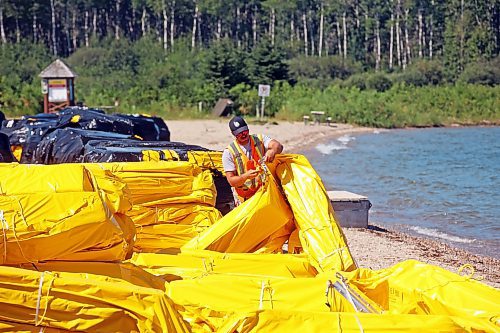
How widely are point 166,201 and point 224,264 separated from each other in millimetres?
1438

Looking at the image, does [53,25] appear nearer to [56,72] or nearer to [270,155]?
[56,72]

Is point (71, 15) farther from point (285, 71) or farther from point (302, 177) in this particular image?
point (302, 177)

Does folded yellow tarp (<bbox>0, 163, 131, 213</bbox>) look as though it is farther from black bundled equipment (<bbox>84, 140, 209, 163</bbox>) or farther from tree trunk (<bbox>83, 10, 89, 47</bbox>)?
tree trunk (<bbox>83, 10, 89, 47</bbox>)

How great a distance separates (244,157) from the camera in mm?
7602

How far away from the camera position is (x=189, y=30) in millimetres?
85562

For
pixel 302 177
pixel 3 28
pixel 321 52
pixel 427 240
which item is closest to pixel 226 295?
pixel 302 177

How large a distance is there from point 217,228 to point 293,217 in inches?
28.5

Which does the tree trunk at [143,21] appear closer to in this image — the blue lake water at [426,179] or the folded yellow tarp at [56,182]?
the blue lake water at [426,179]

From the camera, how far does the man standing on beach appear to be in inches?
294

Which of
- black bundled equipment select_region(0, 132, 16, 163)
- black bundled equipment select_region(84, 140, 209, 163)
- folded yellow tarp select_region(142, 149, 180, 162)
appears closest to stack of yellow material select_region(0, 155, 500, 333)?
folded yellow tarp select_region(142, 149, 180, 162)

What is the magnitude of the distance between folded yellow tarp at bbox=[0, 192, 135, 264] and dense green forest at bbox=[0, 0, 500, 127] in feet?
102

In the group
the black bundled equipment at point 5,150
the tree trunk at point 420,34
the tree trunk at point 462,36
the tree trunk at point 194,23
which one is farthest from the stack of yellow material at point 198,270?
the tree trunk at point 420,34

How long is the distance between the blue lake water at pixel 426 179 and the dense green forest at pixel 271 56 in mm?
7840

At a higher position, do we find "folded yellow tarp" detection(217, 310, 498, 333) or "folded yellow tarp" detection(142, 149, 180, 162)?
"folded yellow tarp" detection(142, 149, 180, 162)
